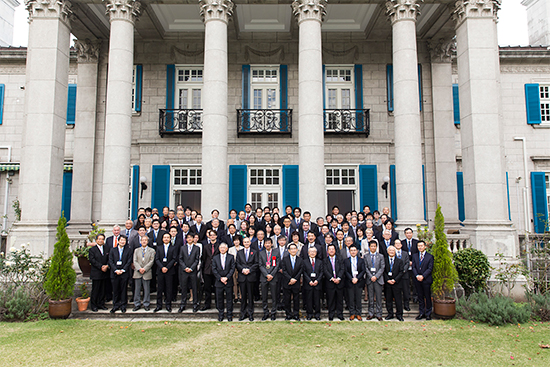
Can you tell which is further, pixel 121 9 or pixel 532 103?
pixel 532 103

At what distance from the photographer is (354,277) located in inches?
342

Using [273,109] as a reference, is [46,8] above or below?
above

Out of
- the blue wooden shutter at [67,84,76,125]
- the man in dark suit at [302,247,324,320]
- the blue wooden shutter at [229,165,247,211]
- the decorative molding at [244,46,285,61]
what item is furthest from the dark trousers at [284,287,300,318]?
the blue wooden shutter at [67,84,76,125]

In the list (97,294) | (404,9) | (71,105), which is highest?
Result: (404,9)

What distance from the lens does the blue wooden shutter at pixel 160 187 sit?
16.0 m

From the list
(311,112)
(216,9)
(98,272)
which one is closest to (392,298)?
(311,112)

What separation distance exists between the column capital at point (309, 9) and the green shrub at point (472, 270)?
892 centimetres

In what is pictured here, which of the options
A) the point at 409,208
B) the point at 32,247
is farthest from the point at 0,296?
the point at 409,208

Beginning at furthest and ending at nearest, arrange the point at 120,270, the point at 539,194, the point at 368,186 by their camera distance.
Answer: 1. the point at 539,194
2. the point at 368,186
3. the point at 120,270

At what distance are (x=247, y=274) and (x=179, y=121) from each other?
9.67 metres

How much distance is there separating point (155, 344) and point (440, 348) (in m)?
5.42

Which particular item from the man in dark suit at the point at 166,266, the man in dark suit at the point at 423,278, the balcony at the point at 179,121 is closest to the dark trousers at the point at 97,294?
the man in dark suit at the point at 166,266

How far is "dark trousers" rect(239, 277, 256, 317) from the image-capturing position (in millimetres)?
8703

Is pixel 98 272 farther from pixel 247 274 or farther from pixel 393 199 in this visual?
pixel 393 199
